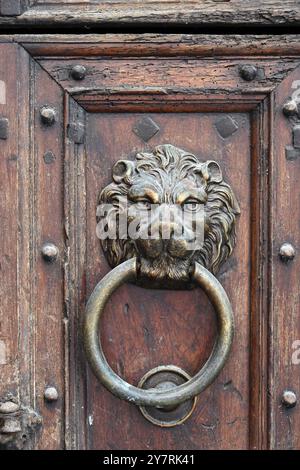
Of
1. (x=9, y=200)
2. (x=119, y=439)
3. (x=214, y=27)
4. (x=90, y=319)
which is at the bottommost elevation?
(x=119, y=439)

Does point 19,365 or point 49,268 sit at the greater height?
point 49,268

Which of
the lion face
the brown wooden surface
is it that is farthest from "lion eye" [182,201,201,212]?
the brown wooden surface

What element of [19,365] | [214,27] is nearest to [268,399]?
[19,365]

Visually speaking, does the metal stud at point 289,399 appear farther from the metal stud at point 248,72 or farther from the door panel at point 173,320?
the metal stud at point 248,72

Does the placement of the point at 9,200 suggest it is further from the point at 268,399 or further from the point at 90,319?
the point at 268,399

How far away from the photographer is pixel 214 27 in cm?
94

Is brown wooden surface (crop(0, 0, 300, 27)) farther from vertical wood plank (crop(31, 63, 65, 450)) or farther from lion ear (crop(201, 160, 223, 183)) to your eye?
lion ear (crop(201, 160, 223, 183))

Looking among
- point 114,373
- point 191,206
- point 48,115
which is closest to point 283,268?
point 191,206

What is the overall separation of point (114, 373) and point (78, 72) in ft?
1.23

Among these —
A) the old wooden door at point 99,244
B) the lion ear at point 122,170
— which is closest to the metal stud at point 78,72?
the old wooden door at point 99,244

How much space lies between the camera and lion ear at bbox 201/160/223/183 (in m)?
0.93

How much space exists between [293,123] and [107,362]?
15.0 inches

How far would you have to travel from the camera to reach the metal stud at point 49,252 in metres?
0.94

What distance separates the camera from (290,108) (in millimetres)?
930
